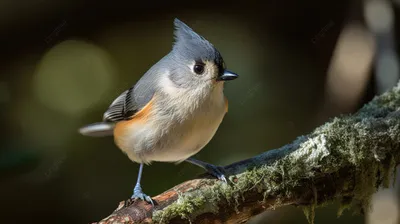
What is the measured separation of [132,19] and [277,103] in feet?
4.82

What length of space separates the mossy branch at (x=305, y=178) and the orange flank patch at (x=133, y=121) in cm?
38

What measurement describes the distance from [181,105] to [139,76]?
1959 millimetres

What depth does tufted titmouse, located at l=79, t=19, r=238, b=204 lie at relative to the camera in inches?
73.5

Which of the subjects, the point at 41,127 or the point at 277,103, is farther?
the point at 277,103

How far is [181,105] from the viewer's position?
188cm

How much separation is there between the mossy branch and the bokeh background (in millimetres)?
1370

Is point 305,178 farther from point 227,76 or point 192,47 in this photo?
point 192,47

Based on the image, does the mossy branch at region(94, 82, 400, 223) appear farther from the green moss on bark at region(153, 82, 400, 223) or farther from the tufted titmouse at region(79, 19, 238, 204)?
the tufted titmouse at region(79, 19, 238, 204)

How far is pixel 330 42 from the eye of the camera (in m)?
3.96

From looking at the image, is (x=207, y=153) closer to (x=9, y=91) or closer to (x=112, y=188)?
(x=112, y=188)

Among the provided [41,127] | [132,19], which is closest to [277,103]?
[132,19]

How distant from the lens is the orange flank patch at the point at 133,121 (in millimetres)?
1962

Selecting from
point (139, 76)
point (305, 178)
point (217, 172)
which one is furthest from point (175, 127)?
point (139, 76)

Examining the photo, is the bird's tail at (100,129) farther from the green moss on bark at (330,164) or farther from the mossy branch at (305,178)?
the green moss on bark at (330,164)
